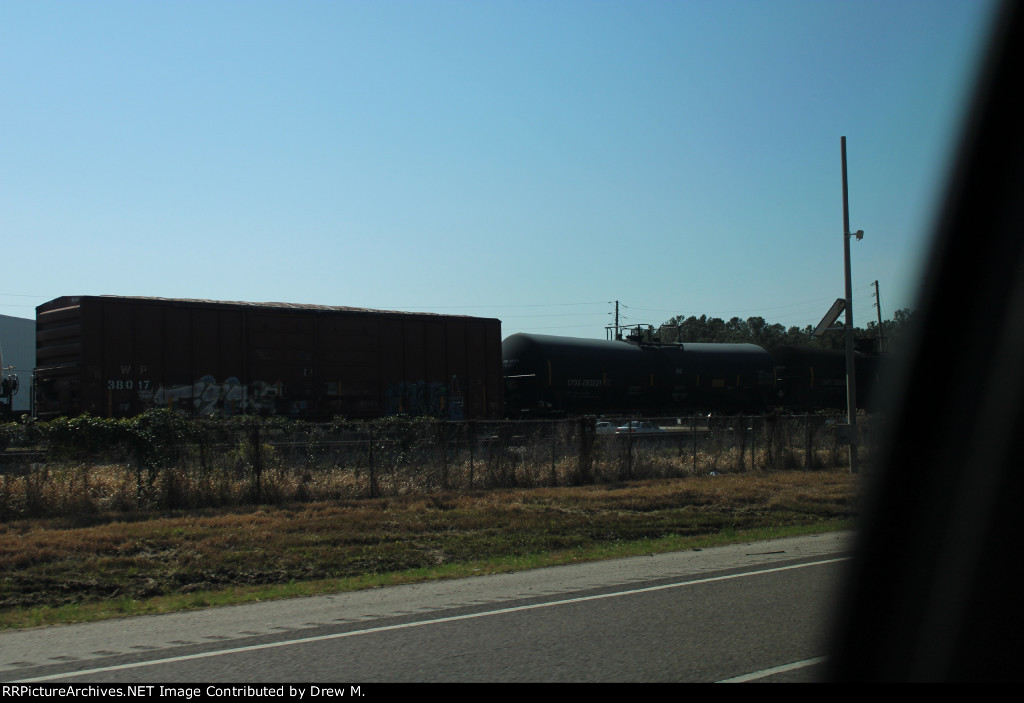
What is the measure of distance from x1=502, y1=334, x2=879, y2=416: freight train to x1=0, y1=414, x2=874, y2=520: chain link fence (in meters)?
6.25

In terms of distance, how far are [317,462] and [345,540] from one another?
408 centimetres

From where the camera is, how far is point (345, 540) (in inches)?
482

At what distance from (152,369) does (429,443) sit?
7.95m

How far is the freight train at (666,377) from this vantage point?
2806 cm

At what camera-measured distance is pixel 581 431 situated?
19.4 metres

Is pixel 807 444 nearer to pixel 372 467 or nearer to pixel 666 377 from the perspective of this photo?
pixel 666 377

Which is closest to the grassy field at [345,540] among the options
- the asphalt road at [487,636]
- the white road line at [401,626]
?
the asphalt road at [487,636]

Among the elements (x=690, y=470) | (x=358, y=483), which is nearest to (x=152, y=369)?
(x=358, y=483)

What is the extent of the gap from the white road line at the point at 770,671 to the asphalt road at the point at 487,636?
0.08 ft

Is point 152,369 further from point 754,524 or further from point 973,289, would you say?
point 973,289

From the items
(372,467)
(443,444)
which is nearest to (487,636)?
(372,467)

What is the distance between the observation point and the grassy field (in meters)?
9.64

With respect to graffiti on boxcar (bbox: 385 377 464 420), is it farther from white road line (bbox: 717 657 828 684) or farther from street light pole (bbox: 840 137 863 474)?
white road line (bbox: 717 657 828 684)

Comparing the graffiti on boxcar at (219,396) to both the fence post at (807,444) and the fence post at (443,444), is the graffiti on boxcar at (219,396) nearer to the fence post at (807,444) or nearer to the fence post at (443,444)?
the fence post at (443,444)
